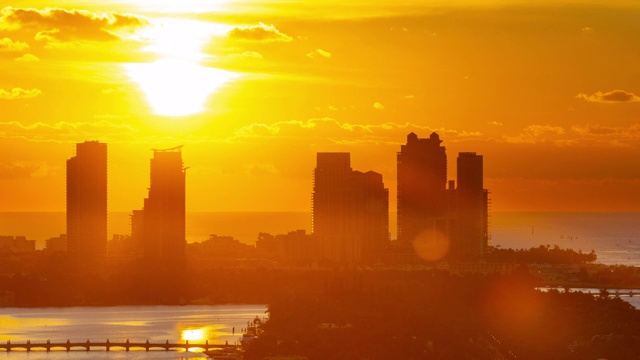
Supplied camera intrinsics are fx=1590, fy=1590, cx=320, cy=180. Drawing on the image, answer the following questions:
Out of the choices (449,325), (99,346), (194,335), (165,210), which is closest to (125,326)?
(194,335)

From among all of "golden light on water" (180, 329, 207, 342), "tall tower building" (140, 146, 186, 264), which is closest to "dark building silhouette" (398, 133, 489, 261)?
"tall tower building" (140, 146, 186, 264)

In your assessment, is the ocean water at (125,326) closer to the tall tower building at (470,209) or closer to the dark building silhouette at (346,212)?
the dark building silhouette at (346,212)

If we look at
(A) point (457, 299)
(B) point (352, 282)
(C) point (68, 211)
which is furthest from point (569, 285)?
(C) point (68, 211)

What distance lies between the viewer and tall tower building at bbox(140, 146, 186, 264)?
458ft

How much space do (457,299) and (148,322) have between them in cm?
1822

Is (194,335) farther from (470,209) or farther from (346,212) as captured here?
(470,209)

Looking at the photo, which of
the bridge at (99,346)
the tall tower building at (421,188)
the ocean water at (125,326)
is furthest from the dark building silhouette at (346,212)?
the bridge at (99,346)

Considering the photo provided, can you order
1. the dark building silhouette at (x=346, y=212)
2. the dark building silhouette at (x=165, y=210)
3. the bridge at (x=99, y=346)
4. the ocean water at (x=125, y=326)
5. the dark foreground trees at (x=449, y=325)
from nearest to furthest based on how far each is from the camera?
the dark foreground trees at (x=449, y=325) < the ocean water at (x=125, y=326) < the bridge at (x=99, y=346) < the dark building silhouette at (x=165, y=210) < the dark building silhouette at (x=346, y=212)

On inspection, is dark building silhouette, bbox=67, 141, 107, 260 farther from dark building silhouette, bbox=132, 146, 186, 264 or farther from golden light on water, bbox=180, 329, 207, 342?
golden light on water, bbox=180, 329, 207, 342

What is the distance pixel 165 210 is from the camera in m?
143

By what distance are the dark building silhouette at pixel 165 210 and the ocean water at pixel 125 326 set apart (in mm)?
28716

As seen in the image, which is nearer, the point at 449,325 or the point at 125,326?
the point at 449,325

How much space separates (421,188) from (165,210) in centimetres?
2495

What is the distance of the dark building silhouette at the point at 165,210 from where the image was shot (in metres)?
140
